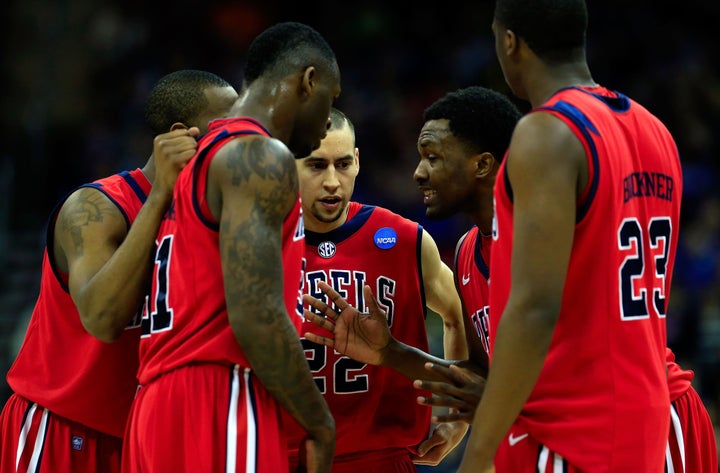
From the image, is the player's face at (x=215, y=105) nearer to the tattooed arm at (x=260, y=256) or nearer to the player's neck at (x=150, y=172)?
the player's neck at (x=150, y=172)

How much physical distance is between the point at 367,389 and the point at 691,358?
4837 millimetres

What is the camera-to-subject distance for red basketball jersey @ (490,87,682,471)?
3.35 metres

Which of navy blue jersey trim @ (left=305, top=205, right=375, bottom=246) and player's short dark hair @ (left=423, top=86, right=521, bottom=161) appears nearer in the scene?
player's short dark hair @ (left=423, top=86, right=521, bottom=161)

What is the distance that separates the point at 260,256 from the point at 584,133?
1.18 m

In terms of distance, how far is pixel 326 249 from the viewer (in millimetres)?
5316

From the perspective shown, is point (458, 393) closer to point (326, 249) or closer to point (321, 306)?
point (321, 306)

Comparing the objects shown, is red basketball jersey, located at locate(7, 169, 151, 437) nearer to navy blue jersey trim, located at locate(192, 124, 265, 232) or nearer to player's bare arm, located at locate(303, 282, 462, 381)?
navy blue jersey trim, located at locate(192, 124, 265, 232)

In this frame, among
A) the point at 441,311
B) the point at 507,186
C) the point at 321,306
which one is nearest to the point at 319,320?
Result: the point at 321,306

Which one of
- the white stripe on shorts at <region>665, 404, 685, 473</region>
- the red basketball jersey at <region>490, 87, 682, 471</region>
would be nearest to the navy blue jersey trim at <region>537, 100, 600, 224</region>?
the red basketball jersey at <region>490, 87, 682, 471</region>

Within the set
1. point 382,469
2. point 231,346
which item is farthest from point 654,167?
point 382,469

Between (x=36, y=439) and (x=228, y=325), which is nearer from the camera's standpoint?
(x=228, y=325)

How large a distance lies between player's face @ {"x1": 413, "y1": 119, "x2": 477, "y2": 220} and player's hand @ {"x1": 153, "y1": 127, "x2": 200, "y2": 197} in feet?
4.37

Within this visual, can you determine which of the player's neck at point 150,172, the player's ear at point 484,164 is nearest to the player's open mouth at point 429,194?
the player's ear at point 484,164

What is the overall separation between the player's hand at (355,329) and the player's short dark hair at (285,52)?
1.26 metres
